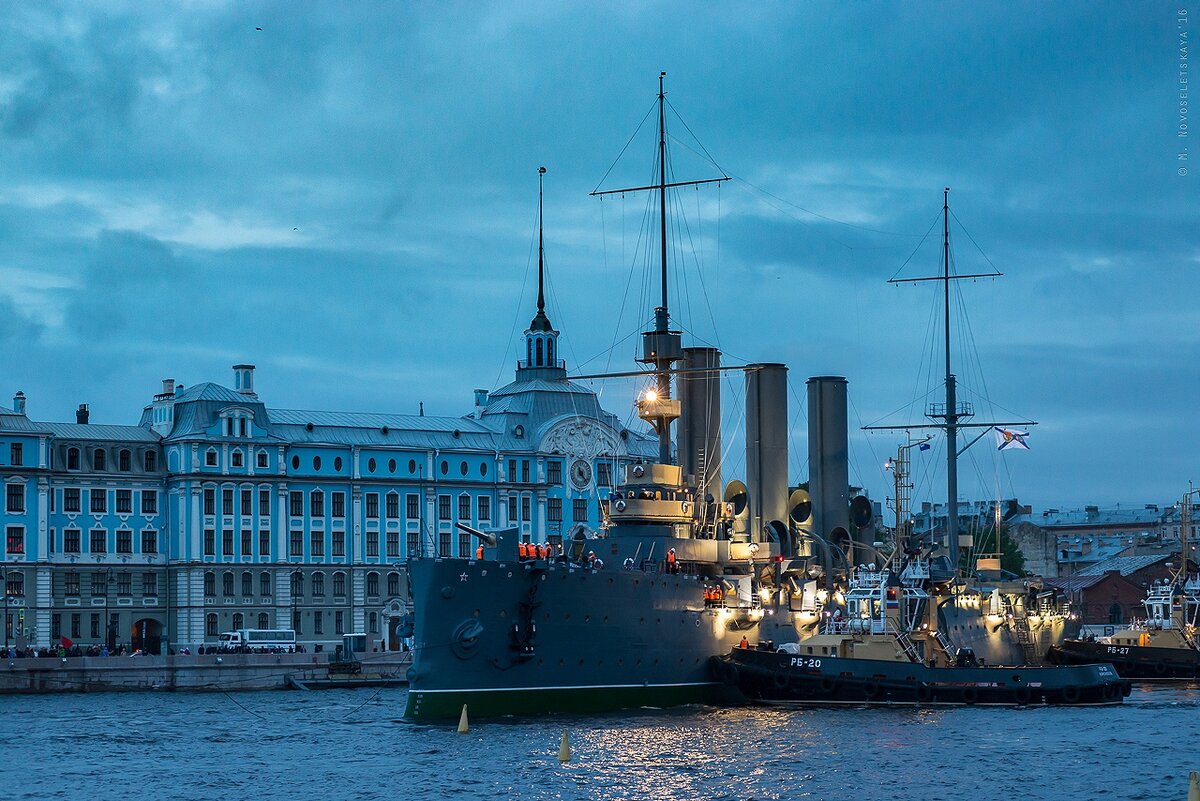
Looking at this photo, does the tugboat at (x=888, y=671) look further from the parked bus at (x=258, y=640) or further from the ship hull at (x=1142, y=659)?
the parked bus at (x=258, y=640)

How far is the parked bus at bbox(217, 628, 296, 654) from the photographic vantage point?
89750 mm

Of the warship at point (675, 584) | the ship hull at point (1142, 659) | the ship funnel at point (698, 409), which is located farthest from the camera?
the ship hull at point (1142, 659)

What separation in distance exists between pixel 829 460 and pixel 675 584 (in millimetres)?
19116

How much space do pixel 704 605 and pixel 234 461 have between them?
47233 mm

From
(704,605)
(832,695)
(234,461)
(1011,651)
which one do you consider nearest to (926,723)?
(832,695)

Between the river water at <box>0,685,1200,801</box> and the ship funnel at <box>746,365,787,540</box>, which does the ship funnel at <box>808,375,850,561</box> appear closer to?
the ship funnel at <box>746,365,787,540</box>

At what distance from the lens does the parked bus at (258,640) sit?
8975cm

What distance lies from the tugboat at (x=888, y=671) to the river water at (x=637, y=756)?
2.15 ft

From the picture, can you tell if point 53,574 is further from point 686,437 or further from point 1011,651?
point 1011,651

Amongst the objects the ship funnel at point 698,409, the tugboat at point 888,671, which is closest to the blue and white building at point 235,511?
the ship funnel at point 698,409

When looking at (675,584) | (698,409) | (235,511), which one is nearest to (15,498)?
(235,511)

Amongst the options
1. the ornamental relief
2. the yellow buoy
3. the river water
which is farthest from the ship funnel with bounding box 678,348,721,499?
the ornamental relief

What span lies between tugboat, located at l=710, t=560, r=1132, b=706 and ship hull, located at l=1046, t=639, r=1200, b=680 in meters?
16.3

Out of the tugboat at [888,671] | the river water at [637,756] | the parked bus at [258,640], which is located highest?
the tugboat at [888,671]
